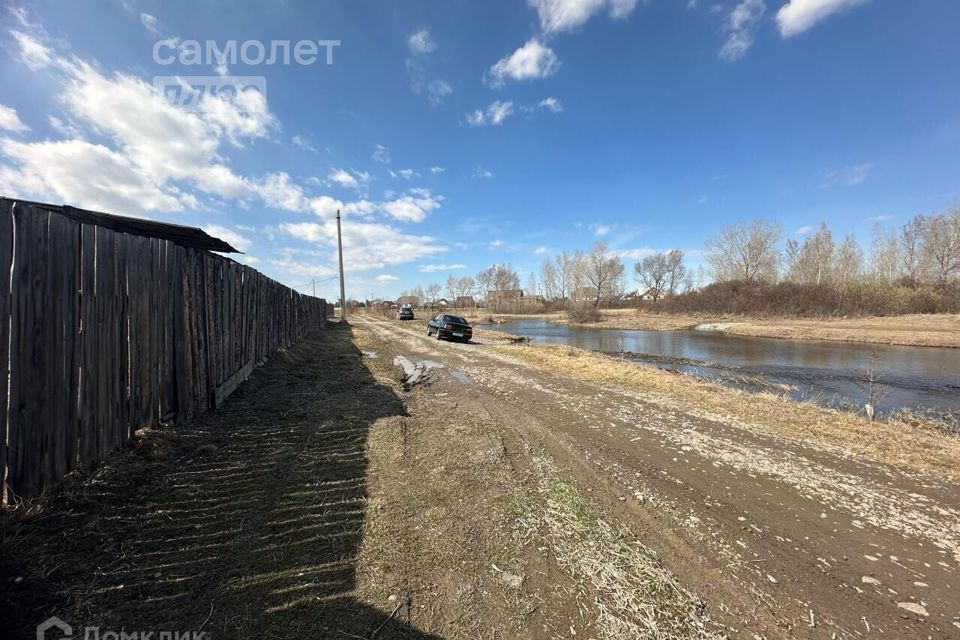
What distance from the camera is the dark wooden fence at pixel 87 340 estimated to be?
2.48m

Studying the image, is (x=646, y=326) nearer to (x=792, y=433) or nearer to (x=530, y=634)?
(x=792, y=433)

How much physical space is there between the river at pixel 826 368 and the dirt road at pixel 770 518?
718cm

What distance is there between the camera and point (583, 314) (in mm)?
47562

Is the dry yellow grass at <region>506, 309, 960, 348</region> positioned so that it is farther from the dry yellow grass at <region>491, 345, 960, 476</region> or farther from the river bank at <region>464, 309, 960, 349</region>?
the dry yellow grass at <region>491, 345, 960, 476</region>

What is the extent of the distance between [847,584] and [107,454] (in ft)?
19.2

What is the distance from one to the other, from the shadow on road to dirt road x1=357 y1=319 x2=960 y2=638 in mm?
2110

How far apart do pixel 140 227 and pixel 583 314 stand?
45629 millimetres

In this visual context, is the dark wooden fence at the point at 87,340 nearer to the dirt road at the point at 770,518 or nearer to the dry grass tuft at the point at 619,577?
the dry grass tuft at the point at 619,577

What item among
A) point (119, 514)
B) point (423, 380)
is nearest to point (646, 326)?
point (423, 380)

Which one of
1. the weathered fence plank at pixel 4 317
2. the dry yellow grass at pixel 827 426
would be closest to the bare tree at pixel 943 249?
the dry yellow grass at pixel 827 426

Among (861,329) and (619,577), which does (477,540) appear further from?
(861,329)

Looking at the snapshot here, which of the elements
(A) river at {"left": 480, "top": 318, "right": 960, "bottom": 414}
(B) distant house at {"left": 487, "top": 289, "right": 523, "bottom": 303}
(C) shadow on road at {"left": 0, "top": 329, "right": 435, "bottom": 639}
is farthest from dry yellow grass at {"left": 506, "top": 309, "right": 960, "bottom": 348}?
(C) shadow on road at {"left": 0, "top": 329, "right": 435, "bottom": 639}

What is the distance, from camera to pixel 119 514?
2.72 metres

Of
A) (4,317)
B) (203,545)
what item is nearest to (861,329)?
(203,545)
